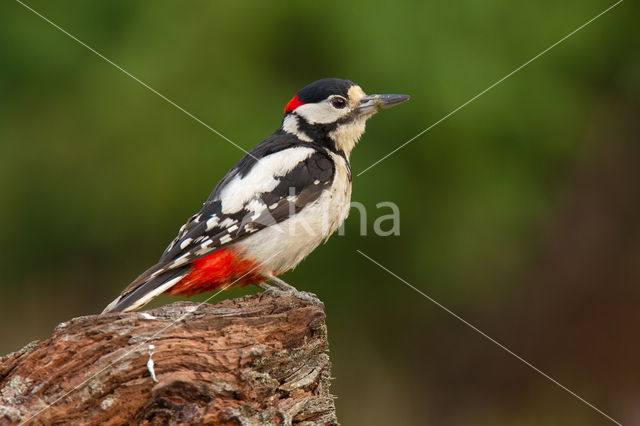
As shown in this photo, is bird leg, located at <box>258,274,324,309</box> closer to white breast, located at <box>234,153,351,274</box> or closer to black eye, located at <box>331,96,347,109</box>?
white breast, located at <box>234,153,351,274</box>

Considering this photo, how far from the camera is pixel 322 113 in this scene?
5.15 meters

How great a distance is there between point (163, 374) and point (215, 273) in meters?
1.15

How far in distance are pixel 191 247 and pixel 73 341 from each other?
44.5 inches

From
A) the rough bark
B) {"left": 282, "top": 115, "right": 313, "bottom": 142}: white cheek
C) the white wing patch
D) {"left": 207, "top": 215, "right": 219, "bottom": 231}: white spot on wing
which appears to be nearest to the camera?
the rough bark

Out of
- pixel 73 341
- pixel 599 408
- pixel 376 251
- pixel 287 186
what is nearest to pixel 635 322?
pixel 599 408

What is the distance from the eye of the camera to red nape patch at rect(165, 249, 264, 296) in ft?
13.6

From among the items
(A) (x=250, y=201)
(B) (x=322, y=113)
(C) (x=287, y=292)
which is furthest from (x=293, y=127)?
(C) (x=287, y=292)

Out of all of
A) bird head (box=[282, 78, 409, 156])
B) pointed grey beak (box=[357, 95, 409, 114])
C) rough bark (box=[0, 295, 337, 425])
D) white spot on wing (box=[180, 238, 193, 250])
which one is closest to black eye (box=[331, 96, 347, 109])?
bird head (box=[282, 78, 409, 156])

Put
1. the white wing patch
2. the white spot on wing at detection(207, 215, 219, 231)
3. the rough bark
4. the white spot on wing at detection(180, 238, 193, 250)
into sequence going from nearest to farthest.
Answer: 1. the rough bark
2. the white spot on wing at detection(180, 238, 193, 250)
3. the white spot on wing at detection(207, 215, 219, 231)
4. the white wing patch

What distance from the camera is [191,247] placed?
13.7ft

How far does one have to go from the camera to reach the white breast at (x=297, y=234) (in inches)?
173

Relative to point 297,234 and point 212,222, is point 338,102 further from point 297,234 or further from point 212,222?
point 212,222

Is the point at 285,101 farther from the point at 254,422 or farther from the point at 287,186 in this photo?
the point at 254,422

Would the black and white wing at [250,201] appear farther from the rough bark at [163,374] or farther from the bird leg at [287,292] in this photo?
the rough bark at [163,374]
